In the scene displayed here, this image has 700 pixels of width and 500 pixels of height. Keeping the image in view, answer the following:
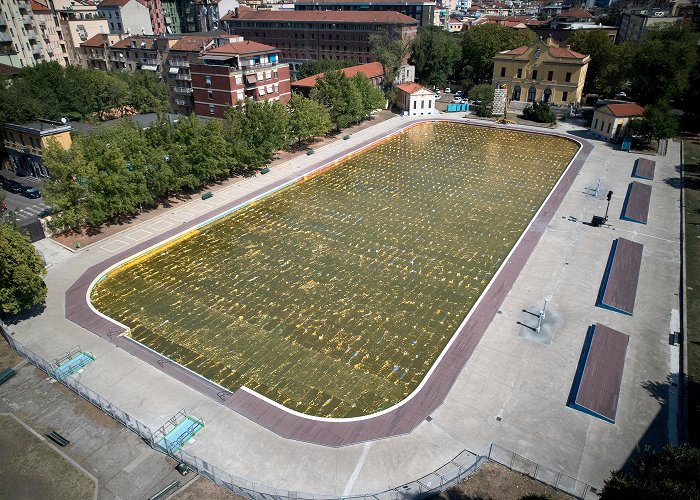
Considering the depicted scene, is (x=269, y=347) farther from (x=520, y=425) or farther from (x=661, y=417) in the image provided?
(x=661, y=417)

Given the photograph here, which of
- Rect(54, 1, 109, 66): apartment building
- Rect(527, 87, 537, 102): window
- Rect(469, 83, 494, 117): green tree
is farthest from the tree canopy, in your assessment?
Rect(527, 87, 537, 102): window

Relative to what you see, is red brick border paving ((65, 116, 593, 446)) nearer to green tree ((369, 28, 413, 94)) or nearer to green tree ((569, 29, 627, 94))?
green tree ((569, 29, 627, 94))

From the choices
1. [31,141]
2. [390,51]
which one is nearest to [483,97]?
[390,51]

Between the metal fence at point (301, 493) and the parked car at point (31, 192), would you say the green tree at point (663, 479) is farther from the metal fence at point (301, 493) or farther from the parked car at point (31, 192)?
the parked car at point (31, 192)

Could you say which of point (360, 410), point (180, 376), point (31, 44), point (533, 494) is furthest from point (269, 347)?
point (31, 44)

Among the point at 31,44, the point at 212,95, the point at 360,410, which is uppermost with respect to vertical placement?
the point at 31,44

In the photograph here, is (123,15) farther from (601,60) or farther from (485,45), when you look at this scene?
(601,60)
